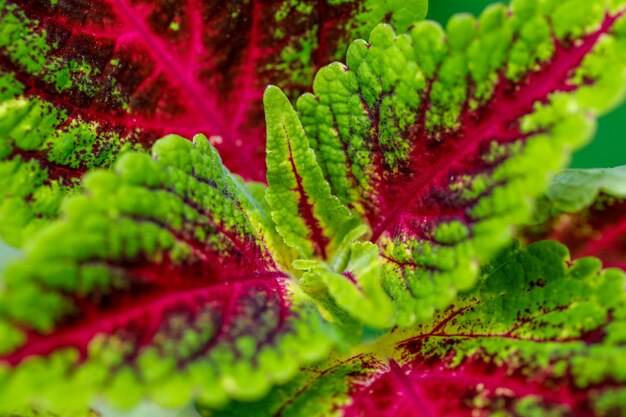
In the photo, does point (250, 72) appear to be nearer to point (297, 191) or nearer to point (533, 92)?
point (297, 191)

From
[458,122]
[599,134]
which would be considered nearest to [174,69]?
[458,122]

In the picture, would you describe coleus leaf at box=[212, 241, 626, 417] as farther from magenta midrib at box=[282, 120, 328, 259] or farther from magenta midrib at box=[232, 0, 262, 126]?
magenta midrib at box=[232, 0, 262, 126]

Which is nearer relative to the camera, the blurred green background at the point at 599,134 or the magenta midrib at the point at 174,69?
the magenta midrib at the point at 174,69

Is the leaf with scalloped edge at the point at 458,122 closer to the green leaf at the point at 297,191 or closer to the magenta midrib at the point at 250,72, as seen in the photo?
the green leaf at the point at 297,191

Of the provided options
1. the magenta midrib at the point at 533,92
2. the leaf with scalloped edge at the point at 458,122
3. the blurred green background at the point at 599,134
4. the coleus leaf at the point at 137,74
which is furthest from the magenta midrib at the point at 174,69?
the blurred green background at the point at 599,134

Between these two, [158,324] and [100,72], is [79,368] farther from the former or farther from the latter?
[100,72]

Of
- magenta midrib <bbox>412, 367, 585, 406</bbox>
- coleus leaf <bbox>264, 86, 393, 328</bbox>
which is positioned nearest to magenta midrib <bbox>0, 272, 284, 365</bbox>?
coleus leaf <bbox>264, 86, 393, 328</bbox>

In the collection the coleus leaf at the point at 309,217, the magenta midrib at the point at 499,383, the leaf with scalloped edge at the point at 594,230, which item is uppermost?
the coleus leaf at the point at 309,217
